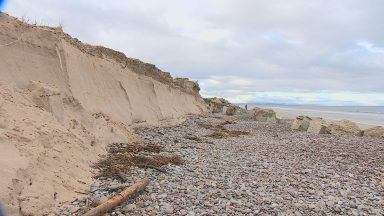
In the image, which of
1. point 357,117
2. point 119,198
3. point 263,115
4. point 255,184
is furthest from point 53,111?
point 357,117

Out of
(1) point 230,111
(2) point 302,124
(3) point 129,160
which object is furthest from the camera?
(1) point 230,111

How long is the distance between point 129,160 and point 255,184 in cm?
358

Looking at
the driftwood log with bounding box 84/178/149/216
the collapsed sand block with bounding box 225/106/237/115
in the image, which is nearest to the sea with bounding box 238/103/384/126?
the collapsed sand block with bounding box 225/106/237/115

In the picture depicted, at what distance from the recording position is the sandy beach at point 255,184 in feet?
26.6

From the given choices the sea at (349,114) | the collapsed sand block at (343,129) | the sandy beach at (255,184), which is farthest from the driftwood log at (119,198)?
the sea at (349,114)

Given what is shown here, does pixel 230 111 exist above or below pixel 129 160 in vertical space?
above

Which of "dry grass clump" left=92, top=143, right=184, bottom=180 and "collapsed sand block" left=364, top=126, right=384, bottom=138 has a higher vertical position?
"collapsed sand block" left=364, top=126, right=384, bottom=138

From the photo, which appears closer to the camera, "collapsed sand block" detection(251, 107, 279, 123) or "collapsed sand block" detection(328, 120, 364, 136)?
"collapsed sand block" detection(328, 120, 364, 136)

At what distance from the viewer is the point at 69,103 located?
12734 mm

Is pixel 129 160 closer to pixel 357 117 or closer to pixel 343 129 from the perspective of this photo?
pixel 343 129

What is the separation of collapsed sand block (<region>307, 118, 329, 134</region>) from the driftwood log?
1803 cm

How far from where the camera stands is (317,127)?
993 inches

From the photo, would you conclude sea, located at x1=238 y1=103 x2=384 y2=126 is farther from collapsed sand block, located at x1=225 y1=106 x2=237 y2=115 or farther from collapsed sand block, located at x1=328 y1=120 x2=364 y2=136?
collapsed sand block, located at x1=328 y1=120 x2=364 y2=136

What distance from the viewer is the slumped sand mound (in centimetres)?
752
